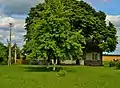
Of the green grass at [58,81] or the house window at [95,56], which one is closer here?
the green grass at [58,81]

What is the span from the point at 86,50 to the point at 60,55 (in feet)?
99.8

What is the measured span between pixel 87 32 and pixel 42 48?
75.3 feet

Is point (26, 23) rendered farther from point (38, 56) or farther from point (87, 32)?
point (38, 56)

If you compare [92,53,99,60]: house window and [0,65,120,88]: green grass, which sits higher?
[92,53,99,60]: house window

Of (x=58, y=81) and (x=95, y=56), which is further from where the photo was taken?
(x=95, y=56)

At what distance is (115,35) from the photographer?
69.6 m

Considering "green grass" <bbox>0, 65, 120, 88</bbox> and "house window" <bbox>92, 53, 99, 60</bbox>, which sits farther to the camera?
"house window" <bbox>92, 53, 99, 60</bbox>

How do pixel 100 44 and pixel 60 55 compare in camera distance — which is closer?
pixel 60 55

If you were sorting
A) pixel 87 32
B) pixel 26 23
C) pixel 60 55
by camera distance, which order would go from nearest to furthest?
pixel 60 55 < pixel 87 32 < pixel 26 23

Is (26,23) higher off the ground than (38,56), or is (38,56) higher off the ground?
(26,23)

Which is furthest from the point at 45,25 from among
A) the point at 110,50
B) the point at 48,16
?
the point at 110,50

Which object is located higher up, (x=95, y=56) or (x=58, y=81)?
(x=95, y=56)

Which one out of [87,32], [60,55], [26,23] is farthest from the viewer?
[26,23]

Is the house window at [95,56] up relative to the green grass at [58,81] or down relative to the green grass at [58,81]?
up
